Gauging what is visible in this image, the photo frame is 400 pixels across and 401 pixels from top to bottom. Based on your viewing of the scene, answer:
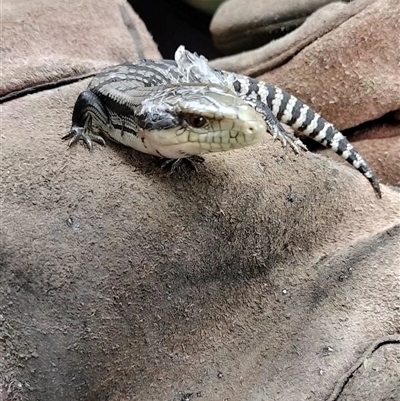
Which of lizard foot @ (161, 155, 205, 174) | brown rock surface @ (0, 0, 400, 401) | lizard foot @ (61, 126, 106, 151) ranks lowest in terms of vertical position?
brown rock surface @ (0, 0, 400, 401)

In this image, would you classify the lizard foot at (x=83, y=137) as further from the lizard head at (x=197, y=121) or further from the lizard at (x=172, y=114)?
the lizard head at (x=197, y=121)

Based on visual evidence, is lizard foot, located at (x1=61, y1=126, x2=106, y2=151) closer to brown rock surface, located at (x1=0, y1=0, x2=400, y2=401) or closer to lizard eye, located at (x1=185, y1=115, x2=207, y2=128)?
brown rock surface, located at (x1=0, y1=0, x2=400, y2=401)

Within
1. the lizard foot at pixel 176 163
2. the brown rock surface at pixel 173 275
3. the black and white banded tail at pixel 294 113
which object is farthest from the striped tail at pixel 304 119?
the lizard foot at pixel 176 163

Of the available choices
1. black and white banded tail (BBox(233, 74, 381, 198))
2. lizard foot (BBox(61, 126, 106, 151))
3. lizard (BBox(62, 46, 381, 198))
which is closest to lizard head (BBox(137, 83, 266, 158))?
lizard (BBox(62, 46, 381, 198))

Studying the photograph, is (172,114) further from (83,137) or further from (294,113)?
(294,113)

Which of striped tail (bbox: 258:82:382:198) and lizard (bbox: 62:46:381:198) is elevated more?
lizard (bbox: 62:46:381:198)

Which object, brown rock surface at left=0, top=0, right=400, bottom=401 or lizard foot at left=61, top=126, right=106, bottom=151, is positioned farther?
lizard foot at left=61, top=126, right=106, bottom=151

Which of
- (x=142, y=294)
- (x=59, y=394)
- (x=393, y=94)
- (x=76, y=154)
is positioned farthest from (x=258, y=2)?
(x=59, y=394)
